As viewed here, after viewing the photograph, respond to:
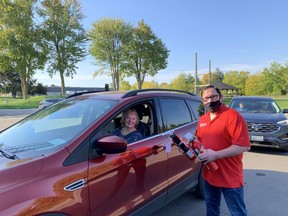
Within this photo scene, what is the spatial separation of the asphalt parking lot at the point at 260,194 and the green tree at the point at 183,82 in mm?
69088

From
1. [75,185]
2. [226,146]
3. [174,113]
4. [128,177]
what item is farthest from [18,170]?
[174,113]

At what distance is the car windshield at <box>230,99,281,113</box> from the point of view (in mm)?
9086

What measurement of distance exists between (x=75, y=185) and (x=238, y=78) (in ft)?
328

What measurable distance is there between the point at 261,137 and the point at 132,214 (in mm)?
5944

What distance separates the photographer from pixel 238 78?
315 feet

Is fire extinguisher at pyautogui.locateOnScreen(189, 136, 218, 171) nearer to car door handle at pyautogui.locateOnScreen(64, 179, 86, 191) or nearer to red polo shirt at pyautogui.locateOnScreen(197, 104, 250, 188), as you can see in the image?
red polo shirt at pyautogui.locateOnScreen(197, 104, 250, 188)

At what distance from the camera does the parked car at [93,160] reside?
2.05 m

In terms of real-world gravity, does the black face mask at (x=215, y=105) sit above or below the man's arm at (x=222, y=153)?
above

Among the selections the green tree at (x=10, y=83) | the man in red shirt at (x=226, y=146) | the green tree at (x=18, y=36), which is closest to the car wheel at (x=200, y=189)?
the man in red shirt at (x=226, y=146)

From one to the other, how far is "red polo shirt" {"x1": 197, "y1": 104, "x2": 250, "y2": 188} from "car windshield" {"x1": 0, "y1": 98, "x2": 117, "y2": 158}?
3.58 ft

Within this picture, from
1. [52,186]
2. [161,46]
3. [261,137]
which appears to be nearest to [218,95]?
[52,186]

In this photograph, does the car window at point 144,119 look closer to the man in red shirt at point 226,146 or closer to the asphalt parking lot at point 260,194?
the man in red shirt at point 226,146

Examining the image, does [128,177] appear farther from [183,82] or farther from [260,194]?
[183,82]

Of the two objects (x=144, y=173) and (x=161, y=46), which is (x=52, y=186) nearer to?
(x=144, y=173)
